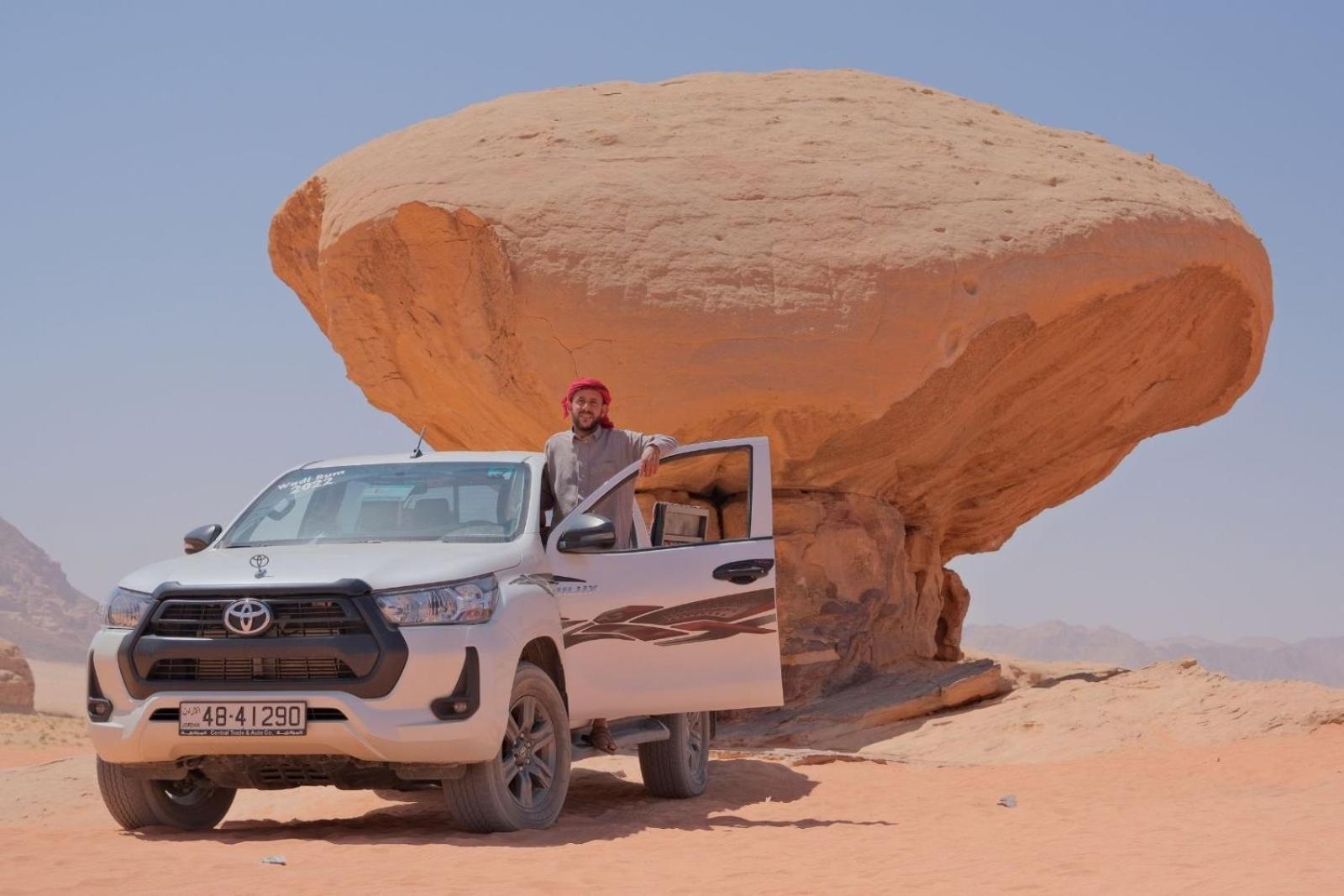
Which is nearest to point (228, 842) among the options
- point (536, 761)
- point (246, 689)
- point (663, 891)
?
point (246, 689)

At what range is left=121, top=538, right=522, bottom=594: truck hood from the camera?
6379mm

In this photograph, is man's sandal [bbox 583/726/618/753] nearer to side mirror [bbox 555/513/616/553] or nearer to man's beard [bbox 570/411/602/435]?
side mirror [bbox 555/513/616/553]

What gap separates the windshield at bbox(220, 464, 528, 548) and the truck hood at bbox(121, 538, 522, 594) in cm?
21

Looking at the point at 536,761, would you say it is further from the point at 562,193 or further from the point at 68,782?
the point at 562,193

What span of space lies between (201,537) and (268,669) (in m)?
1.27

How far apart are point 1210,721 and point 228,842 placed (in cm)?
815

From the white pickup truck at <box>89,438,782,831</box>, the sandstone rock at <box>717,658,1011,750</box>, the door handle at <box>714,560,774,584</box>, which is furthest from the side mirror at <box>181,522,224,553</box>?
the sandstone rock at <box>717,658,1011,750</box>

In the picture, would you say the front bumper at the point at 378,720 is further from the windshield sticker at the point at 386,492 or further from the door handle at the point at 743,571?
the door handle at the point at 743,571

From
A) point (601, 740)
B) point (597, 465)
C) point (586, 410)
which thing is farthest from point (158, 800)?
point (586, 410)

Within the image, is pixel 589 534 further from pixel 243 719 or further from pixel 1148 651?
pixel 1148 651

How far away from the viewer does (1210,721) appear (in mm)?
11930

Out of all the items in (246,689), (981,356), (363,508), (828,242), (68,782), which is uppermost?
(828,242)

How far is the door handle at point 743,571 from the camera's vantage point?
7.73 meters

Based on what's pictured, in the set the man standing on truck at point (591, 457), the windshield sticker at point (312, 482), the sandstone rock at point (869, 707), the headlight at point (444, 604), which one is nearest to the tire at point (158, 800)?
the headlight at point (444, 604)
